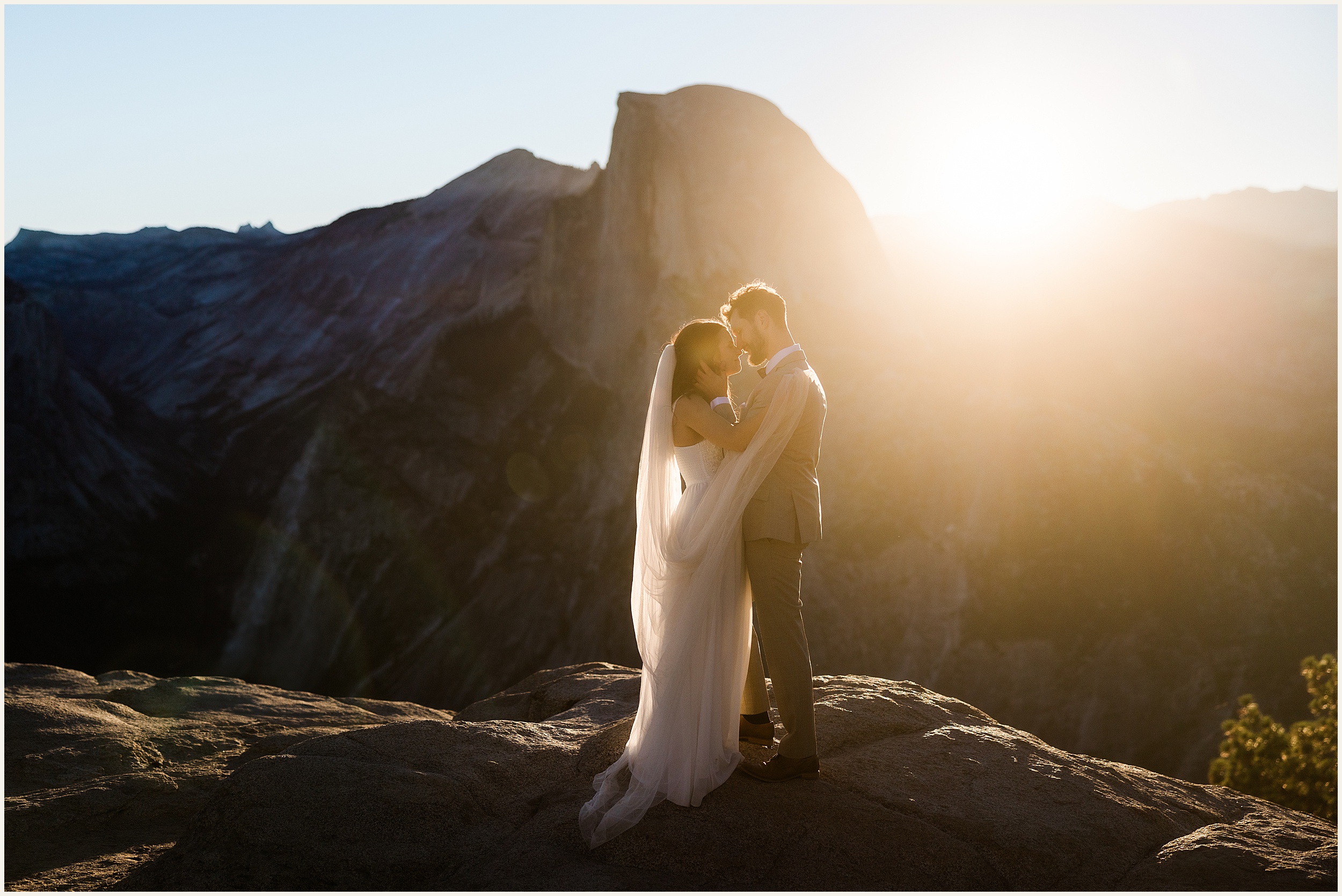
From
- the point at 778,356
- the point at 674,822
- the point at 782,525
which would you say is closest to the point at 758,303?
the point at 778,356

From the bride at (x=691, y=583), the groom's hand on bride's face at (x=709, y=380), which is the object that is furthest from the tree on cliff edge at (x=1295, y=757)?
the groom's hand on bride's face at (x=709, y=380)

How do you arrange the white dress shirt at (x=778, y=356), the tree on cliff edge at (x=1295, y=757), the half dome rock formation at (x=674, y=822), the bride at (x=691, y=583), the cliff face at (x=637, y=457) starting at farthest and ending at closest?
the cliff face at (x=637, y=457) < the tree on cliff edge at (x=1295, y=757) < the white dress shirt at (x=778, y=356) < the bride at (x=691, y=583) < the half dome rock formation at (x=674, y=822)

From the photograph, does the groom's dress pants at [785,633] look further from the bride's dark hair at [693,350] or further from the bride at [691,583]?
the bride's dark hair at [693,350]

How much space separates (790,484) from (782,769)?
134 centimetres

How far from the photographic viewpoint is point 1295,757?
919cm

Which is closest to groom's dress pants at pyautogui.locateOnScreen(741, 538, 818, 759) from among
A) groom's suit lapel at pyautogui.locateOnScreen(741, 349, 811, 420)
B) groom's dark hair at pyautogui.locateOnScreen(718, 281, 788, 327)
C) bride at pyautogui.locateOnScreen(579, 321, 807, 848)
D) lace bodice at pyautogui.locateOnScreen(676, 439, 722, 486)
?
bride at pyautogui.locateOnScreen(579, 321, 807, 848)

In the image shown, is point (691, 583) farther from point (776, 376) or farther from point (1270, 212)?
point (1270, 212)

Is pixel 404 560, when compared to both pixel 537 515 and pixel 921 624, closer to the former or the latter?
pixel 537 515

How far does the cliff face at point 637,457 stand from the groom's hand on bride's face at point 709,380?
487 inches

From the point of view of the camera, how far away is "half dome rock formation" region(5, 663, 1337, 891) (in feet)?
11.6

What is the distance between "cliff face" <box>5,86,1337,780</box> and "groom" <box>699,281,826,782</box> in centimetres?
1169

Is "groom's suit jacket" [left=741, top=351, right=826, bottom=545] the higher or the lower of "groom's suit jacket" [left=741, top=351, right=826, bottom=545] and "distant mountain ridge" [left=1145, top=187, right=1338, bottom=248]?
the lower

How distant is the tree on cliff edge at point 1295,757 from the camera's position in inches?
352

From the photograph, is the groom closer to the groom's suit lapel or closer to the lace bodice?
the groom's suit lapel
